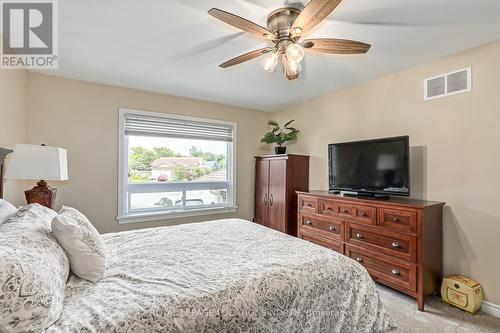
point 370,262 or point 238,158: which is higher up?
point 238,158

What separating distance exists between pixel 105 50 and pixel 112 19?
1.97ft

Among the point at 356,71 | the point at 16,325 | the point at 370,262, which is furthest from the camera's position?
the point at 356,71

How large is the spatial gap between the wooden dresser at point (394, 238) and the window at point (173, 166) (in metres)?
2.11

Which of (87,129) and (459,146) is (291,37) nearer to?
(459,146)

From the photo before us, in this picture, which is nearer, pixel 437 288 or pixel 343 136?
pixel 437 288

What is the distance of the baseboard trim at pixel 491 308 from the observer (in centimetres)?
216

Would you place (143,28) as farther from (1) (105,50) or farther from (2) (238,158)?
(2) (238,158)

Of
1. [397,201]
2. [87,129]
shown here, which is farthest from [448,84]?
[87,129]

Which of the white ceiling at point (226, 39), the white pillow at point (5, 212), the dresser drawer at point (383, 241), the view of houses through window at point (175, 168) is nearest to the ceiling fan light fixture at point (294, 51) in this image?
the white ceiling at point (226, 39)

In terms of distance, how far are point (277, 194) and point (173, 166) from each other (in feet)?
5.70

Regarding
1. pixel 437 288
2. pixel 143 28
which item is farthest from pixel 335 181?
pixel 143 28

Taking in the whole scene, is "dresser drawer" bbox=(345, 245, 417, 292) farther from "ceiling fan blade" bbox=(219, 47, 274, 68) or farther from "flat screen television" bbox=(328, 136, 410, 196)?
"ceiling fan blade" bbox=(219, 47, 274, 68)

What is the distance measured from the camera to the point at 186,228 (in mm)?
2387

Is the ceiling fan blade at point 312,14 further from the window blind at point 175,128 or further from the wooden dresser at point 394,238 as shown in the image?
the window blind at point 175,128
